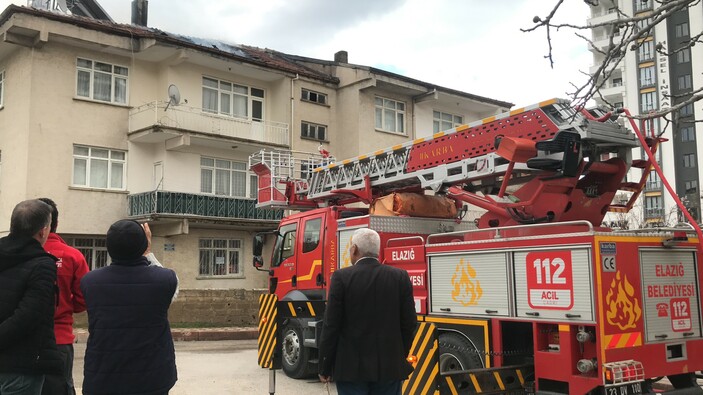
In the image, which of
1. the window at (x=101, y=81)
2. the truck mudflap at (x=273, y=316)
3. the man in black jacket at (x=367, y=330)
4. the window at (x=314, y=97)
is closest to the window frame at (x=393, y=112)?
the window at (x=314, y=97)

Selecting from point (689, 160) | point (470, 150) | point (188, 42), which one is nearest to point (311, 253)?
point (470, 150)

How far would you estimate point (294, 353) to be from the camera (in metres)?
10.2

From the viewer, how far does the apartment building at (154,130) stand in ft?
68.0

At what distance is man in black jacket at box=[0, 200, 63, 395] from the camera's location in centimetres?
363

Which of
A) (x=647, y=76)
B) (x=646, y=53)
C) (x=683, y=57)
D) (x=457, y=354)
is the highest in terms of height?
(x=646, y=53)

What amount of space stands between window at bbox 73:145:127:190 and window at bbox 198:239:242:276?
13.0 feet

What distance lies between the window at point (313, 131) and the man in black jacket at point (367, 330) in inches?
889

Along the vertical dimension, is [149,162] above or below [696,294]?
above

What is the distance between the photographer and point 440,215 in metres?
9.61

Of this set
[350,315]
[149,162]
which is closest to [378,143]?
[149,162]

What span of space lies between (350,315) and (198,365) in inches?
325

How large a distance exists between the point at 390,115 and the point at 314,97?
12.7 ft

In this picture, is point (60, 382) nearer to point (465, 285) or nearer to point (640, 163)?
point (465, 285)

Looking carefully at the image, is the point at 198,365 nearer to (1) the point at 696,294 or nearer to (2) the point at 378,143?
(1) the point at 696,294
